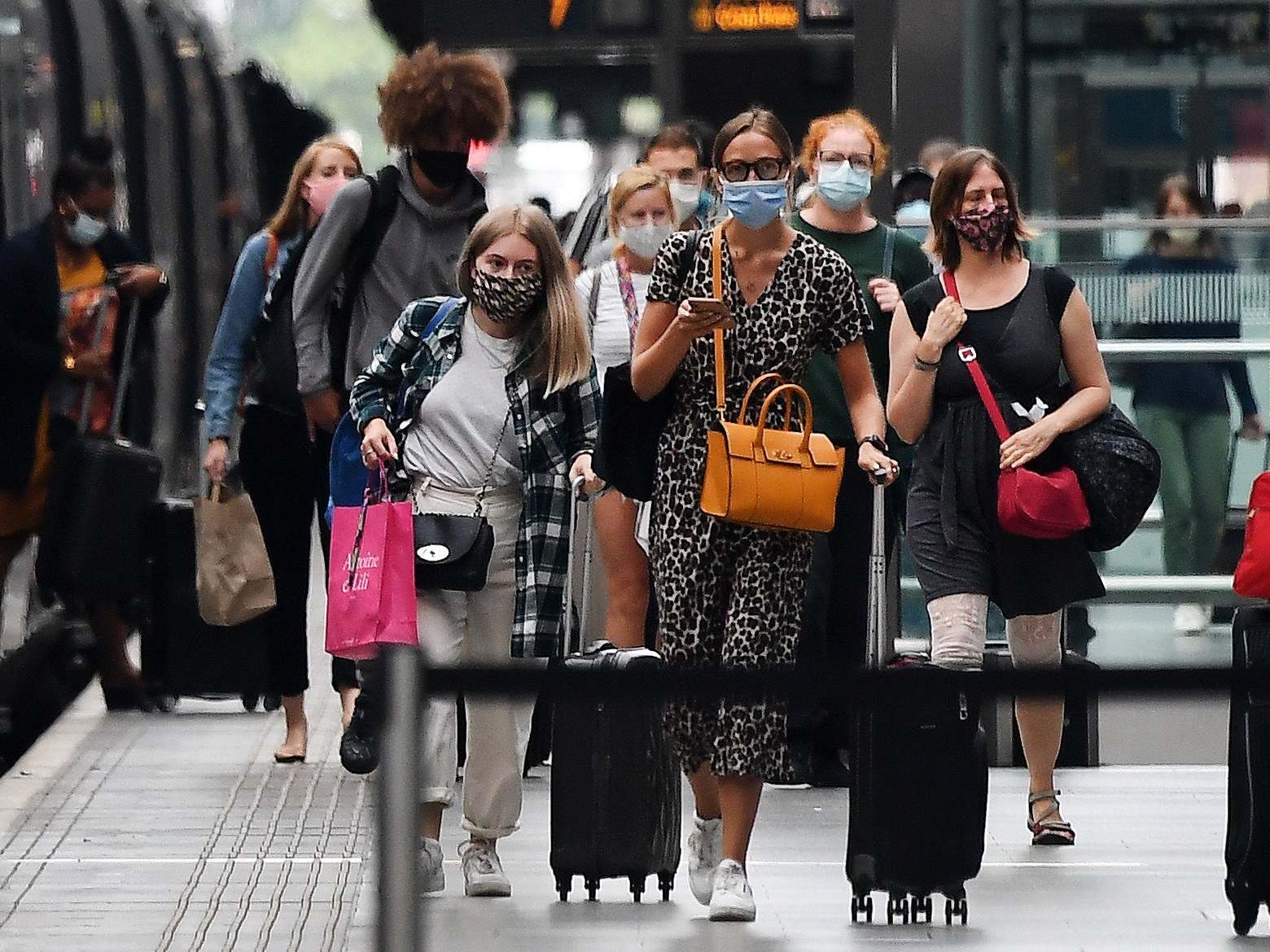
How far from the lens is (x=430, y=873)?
3408 mm

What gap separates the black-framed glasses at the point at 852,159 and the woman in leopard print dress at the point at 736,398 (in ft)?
3.55

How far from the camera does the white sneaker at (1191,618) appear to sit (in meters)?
8.90

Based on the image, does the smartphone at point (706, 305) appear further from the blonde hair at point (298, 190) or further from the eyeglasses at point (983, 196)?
the blonde hair at point (298, 190)

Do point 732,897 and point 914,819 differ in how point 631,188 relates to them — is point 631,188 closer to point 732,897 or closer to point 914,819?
point 732,897

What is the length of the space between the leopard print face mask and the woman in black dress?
103 centimetres

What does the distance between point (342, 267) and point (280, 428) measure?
34.6 inches

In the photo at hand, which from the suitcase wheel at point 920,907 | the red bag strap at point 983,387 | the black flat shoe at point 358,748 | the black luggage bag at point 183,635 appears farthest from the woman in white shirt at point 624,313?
Answer: the suitcase wheel at point 920,907

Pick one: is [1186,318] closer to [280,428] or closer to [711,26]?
[280,428]

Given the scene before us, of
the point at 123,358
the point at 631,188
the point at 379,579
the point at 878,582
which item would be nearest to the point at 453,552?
the point at 379,579

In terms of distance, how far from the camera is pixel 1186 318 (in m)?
9.08

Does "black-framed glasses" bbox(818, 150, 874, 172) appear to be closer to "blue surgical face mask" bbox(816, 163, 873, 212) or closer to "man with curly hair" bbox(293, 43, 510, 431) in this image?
"blue surgical face mask" bbox(816, 163, 873, 212)

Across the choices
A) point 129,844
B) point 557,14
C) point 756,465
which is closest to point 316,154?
point 129,844

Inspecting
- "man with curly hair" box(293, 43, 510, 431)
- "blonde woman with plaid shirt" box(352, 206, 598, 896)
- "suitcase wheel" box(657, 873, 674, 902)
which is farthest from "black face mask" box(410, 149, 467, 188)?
"suitcase wheel" box(657, 873, 674, 902)

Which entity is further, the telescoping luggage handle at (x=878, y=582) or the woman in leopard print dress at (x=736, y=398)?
the telescoping luggage handle at (x=878, y=582)
